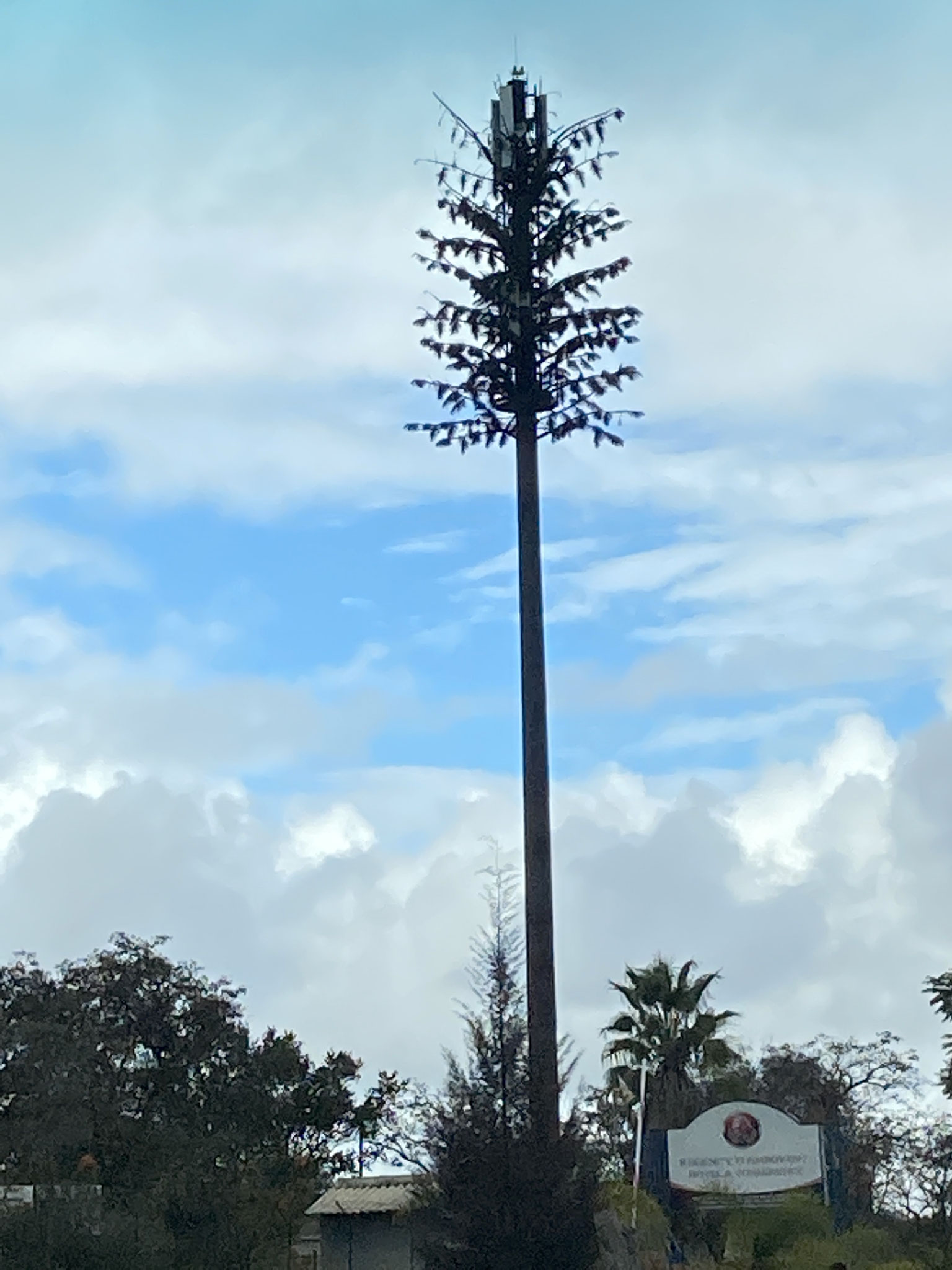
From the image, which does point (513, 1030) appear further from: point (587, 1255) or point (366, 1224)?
point (366, 1224)

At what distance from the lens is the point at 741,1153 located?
38.8 m

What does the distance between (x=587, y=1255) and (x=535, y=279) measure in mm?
20051

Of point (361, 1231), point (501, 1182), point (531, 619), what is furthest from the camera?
point (361, 1231)

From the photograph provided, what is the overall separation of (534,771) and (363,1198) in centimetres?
2151

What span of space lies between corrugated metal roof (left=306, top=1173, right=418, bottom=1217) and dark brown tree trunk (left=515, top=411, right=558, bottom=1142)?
18.0m

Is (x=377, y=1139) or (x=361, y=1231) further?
(x=377, y=1139)

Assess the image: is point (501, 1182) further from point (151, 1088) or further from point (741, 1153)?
point (151, 1088)

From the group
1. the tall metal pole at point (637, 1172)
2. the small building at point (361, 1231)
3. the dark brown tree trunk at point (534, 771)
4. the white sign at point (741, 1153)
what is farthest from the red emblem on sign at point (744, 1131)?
the small building at point (361, 1231)

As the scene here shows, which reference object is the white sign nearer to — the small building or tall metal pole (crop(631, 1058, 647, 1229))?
tall metal pole (crop(631, 1058, 647, 1229))

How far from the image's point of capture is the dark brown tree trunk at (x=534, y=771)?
31359 millimetres

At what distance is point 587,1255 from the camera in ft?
81.3

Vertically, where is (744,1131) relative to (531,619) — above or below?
below

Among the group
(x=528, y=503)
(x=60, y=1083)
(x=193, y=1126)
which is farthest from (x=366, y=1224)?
(x=528, y=503)

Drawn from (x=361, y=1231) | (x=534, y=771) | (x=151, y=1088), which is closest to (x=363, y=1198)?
(x=361, y=1231)
